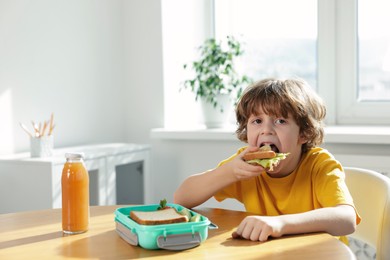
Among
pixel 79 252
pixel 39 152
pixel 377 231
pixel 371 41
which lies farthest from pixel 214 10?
pixel 79 252

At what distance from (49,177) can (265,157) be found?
3.95ft

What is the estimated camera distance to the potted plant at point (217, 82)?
9.43ft

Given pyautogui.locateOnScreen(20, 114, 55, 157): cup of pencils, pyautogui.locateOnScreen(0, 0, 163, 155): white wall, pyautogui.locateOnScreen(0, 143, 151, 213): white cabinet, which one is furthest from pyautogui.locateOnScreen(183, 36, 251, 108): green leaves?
pyautogui.locateOnScreen(20, 114, 55, 157): cup of pencils

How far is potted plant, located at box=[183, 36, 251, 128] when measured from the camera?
2.88 meters

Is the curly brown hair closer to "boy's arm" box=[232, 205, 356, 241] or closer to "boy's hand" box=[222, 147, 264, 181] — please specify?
"boy's hand" box=[222, 147, 264, 181]

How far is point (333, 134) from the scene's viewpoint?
247cm

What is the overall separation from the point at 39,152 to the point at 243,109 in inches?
45.4

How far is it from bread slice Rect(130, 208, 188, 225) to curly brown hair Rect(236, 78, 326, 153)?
39cm

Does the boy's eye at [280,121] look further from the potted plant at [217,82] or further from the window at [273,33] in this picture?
the window at [273,33]

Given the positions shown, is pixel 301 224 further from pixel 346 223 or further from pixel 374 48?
pixel 374 48

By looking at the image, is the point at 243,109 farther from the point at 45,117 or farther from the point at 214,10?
the point at 214,10

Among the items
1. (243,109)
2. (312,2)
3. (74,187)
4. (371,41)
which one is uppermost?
(312,2)

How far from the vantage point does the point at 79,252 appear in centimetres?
120

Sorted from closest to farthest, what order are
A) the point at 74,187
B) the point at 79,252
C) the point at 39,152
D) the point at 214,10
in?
1. the point at 79,252
2. the point at 74,187
3. the point at 39,152
4. the point at 214,10
